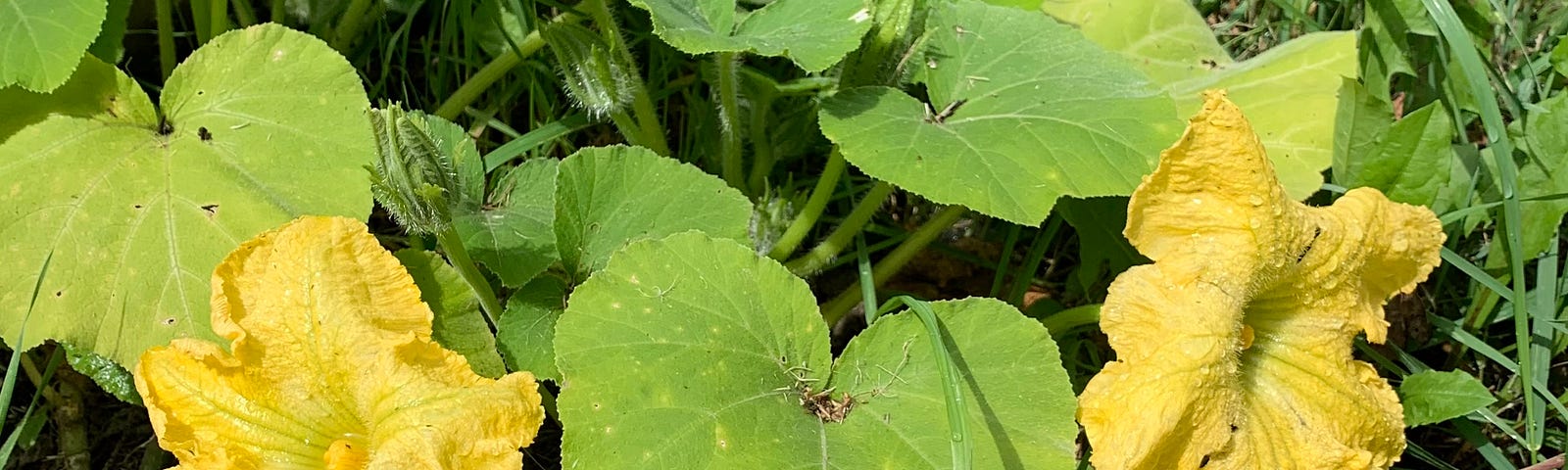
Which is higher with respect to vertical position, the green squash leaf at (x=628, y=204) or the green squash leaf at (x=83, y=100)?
the green squash leaf at (x=83, y=100)

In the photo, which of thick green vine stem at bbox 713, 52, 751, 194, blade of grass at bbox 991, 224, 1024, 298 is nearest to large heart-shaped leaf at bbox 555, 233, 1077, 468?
thick green vine stem at bbox 713, 52, 751, 194

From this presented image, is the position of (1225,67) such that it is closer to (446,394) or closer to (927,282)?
(927,282)

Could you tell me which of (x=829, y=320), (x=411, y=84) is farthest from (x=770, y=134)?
(x=411, y=84)

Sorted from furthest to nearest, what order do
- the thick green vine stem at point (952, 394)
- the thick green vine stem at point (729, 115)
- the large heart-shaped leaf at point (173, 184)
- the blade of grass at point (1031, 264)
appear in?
the blade of grass at point (1031, 264)
the thick green vine stem at point (729, 115)
the large heart-shaped leaf at point (173, 184)
the thick green vine stem at point (952, 394)

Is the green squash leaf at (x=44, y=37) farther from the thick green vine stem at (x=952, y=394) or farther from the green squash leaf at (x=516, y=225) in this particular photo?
the thick green vine stem at (x=952, y=394)

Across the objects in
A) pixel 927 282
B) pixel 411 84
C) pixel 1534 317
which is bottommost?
pixel 927 282

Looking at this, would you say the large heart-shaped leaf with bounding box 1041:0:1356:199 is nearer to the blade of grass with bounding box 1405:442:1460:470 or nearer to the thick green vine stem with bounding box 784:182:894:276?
the blade of grass with bounding box 1405:442:1460:470

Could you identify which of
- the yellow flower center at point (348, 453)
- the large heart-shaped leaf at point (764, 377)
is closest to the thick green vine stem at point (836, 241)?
the large heart-shaped leaf at point (764, 377)
